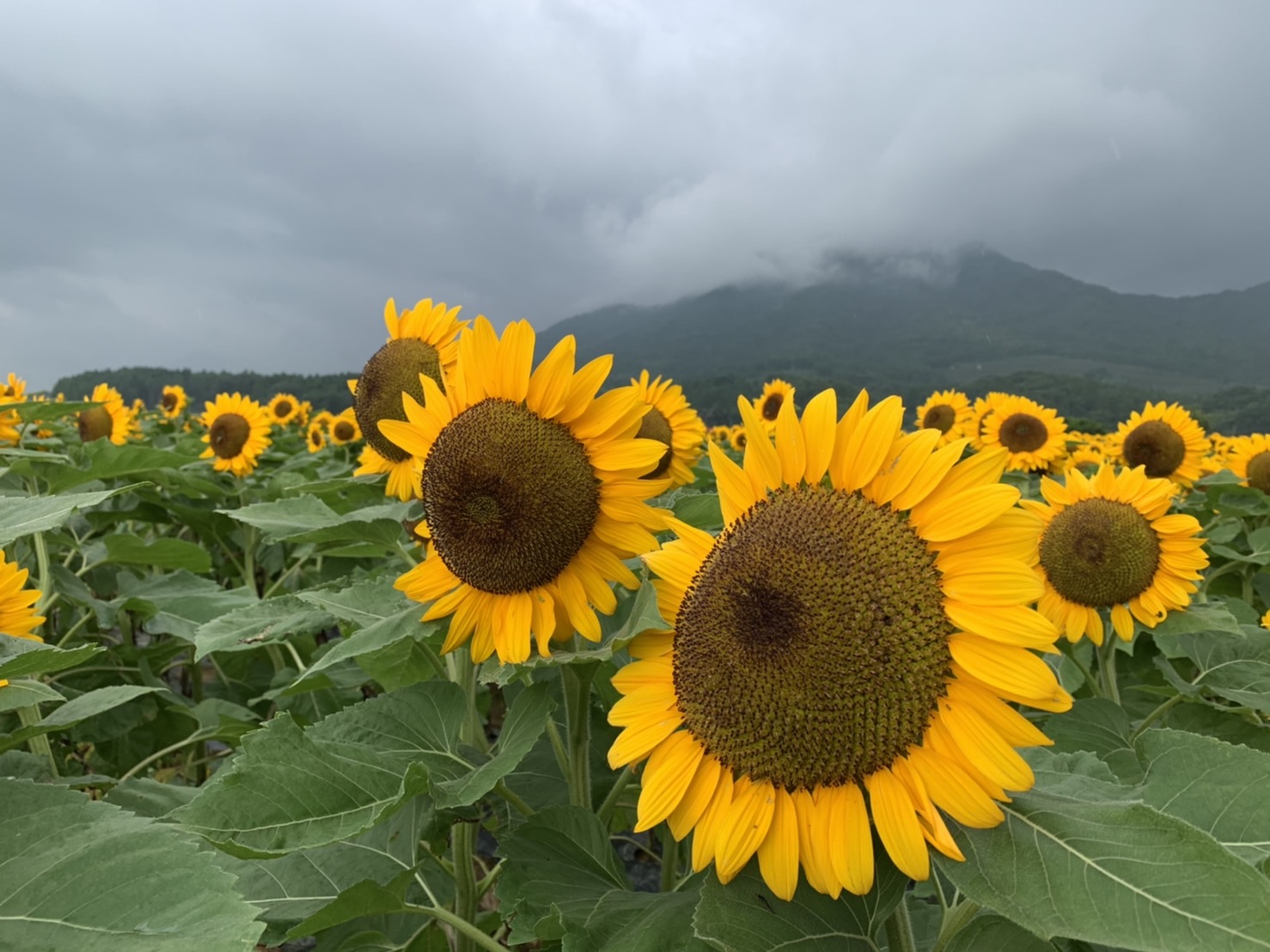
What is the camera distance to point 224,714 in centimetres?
358

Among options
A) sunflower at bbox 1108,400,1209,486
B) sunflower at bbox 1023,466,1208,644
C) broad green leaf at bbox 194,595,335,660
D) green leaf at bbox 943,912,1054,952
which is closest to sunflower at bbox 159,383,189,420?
broad green leaf at bbox 194,595,335,660

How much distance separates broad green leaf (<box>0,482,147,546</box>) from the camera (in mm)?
1709

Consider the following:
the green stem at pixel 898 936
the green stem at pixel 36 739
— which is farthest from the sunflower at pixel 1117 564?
the green stem at pixel 36 739

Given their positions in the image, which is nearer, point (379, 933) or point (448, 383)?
point (448, 383)

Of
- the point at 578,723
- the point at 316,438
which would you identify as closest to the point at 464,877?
the point at 578,723

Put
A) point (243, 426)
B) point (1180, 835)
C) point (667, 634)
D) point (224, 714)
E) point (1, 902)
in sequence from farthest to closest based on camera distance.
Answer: point (243, 426) < point (224, 714) < point (667, 634) < point (1, 902) < point (1180, 835)

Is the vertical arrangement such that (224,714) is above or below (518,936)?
below

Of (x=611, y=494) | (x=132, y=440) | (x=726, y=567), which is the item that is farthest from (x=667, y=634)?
(x=132, y=440)

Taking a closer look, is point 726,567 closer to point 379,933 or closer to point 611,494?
point 611,494

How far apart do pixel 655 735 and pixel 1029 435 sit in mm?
8382

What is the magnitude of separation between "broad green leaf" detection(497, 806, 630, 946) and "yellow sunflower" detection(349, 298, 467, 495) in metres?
1.22

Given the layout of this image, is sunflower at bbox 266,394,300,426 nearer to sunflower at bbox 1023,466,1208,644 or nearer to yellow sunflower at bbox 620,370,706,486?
yellow sunflower at bbox 620,370,706,486

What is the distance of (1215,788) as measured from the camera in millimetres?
1479

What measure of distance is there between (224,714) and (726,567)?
9.77 ft
